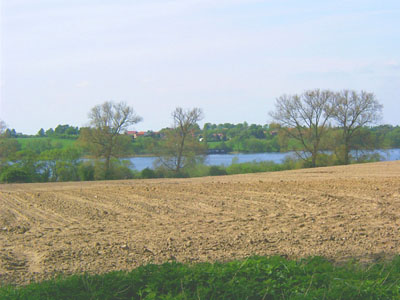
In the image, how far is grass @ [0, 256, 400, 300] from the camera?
15.9 feet

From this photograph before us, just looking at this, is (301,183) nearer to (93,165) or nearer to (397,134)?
(93,165)

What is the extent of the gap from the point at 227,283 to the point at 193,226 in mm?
3543

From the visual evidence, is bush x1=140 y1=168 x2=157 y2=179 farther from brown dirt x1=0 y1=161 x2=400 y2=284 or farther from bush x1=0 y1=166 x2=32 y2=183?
brown dirt x1=0 y1=161 x2=400 y2=284

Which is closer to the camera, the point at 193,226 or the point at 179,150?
the point at 193,226

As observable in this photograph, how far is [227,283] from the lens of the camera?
503 centimetres

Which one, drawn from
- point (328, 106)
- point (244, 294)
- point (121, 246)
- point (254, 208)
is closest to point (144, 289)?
point (244, 294)

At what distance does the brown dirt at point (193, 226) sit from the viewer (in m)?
6.49

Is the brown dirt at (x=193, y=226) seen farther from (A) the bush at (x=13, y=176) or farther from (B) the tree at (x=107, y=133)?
(B) the tree at (x=107, y=133)

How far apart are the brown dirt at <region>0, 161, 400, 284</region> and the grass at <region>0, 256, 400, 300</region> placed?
703 mm

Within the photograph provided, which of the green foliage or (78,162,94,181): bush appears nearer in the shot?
the green foliage

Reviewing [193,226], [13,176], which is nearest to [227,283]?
[193,226]

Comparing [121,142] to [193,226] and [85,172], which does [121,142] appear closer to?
[85,172]

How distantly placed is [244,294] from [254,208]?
5.47m

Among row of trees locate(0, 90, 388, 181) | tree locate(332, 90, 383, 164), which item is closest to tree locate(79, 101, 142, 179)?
row of trees locate(0, 90, 388, 181)
